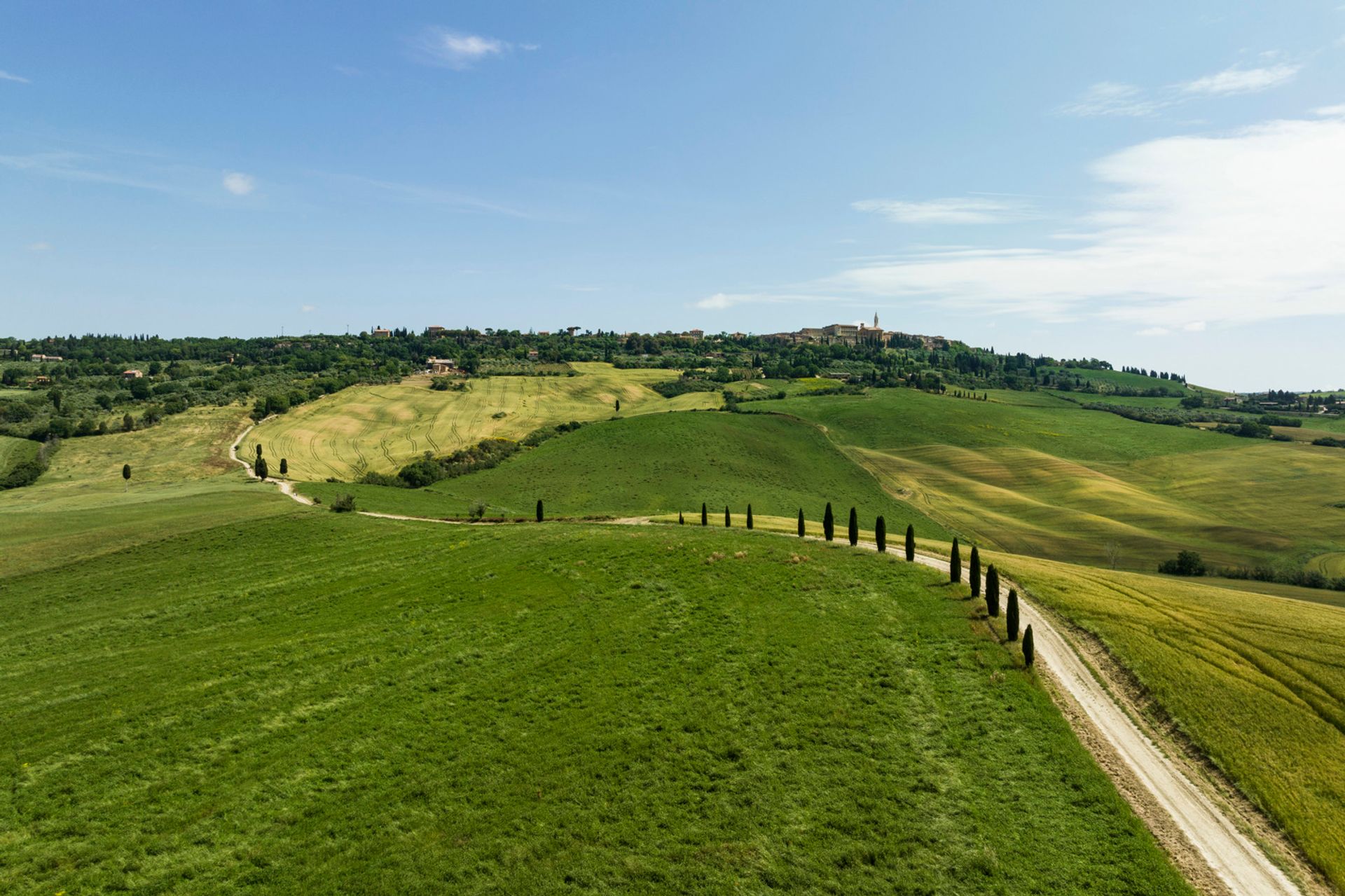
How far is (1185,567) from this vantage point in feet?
238

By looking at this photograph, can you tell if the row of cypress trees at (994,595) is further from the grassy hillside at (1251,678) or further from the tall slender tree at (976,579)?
the grassy hillside at (1251,678)

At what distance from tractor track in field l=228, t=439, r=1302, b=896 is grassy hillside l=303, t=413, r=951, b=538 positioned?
4367cm

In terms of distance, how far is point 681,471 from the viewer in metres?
104

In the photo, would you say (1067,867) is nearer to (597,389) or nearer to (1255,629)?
(1255,629)

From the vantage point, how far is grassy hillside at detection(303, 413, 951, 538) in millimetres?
84875

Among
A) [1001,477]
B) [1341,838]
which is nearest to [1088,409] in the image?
[1001,477]

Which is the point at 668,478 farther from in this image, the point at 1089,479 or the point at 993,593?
the point at 1089,479

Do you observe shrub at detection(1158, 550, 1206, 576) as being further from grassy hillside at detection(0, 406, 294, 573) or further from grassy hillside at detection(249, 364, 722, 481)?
grassy hillside at detection(249, 364, 722, 481)

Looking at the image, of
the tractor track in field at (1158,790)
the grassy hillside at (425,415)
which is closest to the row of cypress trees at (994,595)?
the tractor track in field at (1158,790)

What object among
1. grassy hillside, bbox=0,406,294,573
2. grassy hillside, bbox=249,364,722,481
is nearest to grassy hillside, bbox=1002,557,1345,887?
grassy hillside, bbox=0,406,294,573

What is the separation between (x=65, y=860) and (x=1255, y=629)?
2098 inches

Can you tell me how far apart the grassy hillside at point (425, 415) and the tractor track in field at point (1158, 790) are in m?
95.6

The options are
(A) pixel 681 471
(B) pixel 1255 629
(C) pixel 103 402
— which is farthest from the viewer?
(C) pixel 103 402

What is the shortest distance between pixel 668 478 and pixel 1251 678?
76.4 metres
